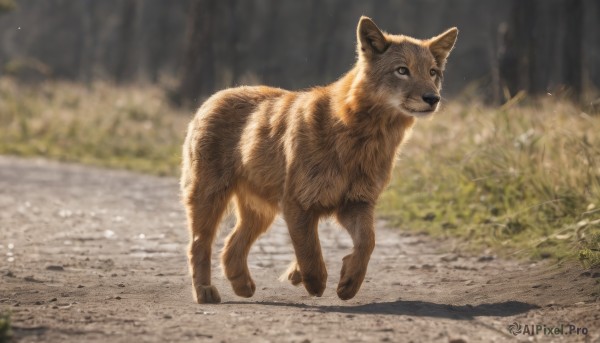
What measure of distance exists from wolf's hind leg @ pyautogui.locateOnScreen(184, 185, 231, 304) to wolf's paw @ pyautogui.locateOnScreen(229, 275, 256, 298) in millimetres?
211

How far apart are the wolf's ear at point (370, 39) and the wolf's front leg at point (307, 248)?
128cm

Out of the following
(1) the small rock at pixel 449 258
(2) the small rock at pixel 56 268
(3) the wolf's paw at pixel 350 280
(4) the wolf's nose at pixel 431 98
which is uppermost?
(4) the wolf's nose at pixel 431 98

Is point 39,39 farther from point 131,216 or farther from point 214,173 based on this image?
point 214,173

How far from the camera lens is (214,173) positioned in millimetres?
6770

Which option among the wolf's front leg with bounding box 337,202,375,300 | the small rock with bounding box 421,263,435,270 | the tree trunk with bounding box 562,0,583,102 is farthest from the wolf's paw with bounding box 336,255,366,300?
the tree trunk with bounding box 562,0,583,102

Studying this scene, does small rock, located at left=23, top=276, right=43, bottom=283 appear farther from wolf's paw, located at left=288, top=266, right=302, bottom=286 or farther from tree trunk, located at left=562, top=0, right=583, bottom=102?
tree trunk, located at left=562, top=0, right=583, bottom=102

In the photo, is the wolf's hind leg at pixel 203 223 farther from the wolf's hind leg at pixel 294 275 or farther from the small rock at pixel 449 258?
the small rock at pixel 449 258

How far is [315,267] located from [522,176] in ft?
13.5

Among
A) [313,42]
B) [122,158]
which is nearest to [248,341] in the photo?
[122,158]

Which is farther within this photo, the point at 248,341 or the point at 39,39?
the point at 39,39

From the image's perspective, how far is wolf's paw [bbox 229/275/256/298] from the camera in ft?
21.7

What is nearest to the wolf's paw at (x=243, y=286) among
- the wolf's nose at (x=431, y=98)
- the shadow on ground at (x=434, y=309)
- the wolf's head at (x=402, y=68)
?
the shadow on ground at (x=434, y=309)

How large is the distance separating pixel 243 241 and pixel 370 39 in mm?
1778

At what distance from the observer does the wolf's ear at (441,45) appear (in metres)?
6.75
